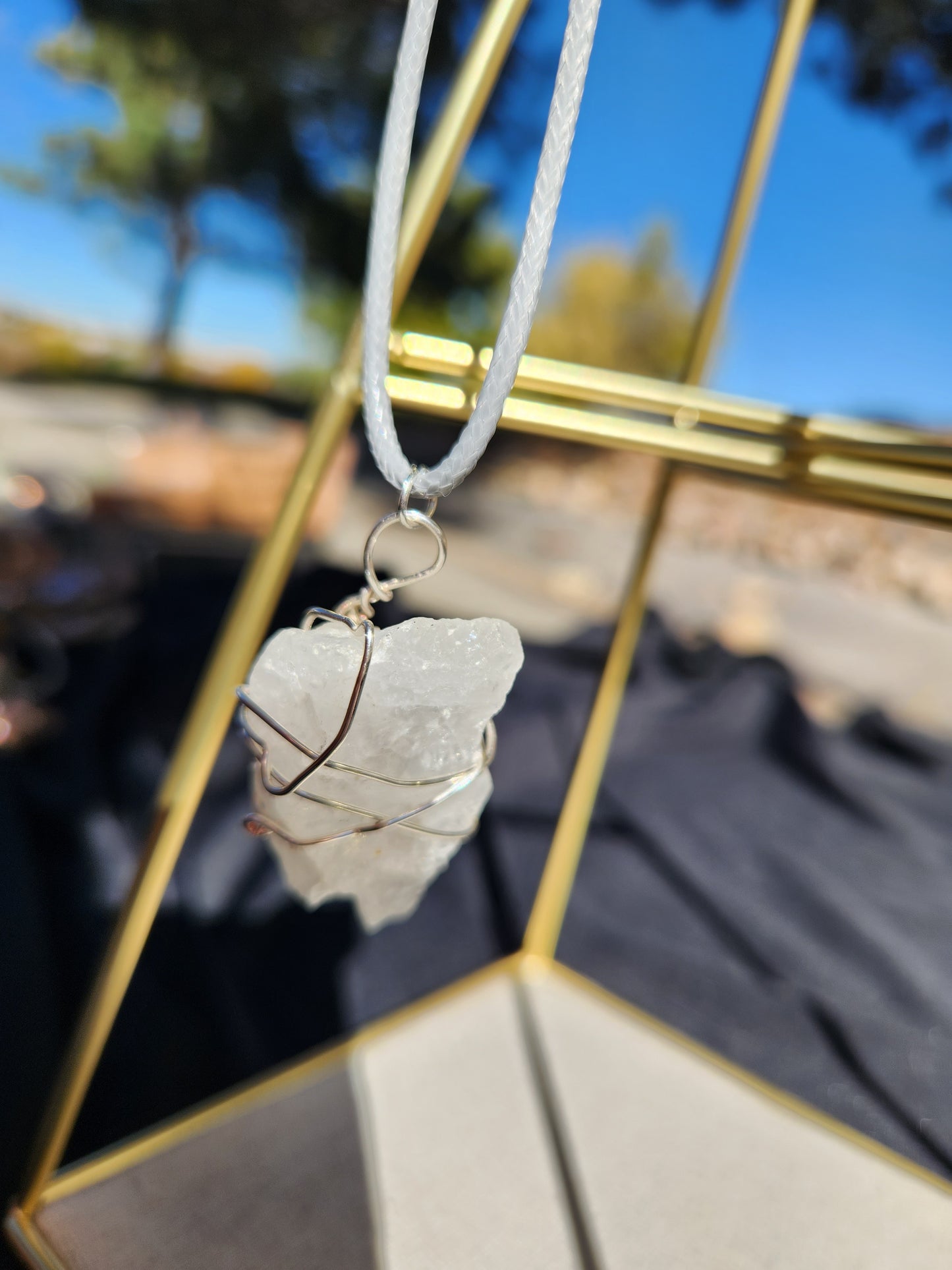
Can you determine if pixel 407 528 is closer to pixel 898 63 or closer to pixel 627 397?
pixel 627 397

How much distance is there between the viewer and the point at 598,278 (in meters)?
1.71

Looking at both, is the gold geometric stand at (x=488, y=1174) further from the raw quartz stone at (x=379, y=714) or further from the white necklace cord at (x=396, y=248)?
the white necklace cord at (x=396, y=248)

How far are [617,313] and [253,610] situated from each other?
1.65 m

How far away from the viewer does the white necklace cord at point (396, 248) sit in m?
0.25

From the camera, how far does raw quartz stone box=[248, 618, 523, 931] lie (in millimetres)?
306

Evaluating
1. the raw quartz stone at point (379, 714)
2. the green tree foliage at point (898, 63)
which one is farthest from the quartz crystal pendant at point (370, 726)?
the green tree foliage at point (898, 63)

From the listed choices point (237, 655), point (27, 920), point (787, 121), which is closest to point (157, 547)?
point (27, 920)

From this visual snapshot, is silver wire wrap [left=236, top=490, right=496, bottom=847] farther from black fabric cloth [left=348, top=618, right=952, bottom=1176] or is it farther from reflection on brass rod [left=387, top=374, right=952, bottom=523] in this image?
black fabric cloth [left=348, top=618, right=952, bottom=1176]

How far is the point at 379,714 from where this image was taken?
1.02ft

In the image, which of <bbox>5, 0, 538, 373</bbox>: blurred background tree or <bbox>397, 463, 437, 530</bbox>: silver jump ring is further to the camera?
<bbox>5, 0, 538, 373</bbox>: blurred background tree

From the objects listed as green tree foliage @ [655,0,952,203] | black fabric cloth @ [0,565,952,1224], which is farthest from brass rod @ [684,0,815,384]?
black fabric cloth @ [0,565,952,1224]

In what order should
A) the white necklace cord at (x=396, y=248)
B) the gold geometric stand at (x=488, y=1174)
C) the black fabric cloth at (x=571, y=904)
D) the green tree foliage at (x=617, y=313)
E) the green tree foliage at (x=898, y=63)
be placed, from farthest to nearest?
1. the green tree foliage at (x=617, y=313)
2. the green tree foliage at (x=898, y=63)
3. the black fabric cloth at (x=571, y=904)
4. the gold geometric stand at (x=488, y=1174)
5. the white necklace cord at (x=396, y=248)

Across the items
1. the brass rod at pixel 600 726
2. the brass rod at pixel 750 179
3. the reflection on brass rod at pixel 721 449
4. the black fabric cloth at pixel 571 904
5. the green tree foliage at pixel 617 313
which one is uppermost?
the green tree foliage at pixel 617 313

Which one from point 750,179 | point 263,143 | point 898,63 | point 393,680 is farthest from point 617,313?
point 393,680
